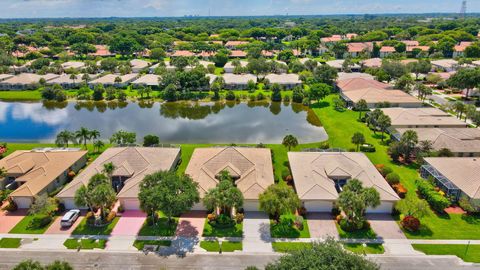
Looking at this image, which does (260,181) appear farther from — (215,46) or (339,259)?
(215,46)

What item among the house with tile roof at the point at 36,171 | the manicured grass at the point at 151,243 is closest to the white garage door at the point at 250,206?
the manicured grass at the point at 151,243

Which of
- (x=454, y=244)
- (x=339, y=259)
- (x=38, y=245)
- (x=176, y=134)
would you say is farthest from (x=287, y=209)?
(x=176, y=134)

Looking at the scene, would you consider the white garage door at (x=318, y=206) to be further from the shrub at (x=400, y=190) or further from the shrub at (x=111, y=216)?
the shrub at (x=111, y=216)

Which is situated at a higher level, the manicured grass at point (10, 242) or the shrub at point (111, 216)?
the shrub at point (111, 216)

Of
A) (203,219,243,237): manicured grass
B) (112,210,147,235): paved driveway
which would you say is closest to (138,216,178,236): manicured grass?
(112,210,147,235): paved driveway

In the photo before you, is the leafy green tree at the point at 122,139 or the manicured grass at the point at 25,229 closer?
the manicured grass at the point at 25,229

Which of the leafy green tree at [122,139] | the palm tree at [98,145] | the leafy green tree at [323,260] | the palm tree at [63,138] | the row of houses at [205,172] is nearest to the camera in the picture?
the leafy green tree at [323,260]
